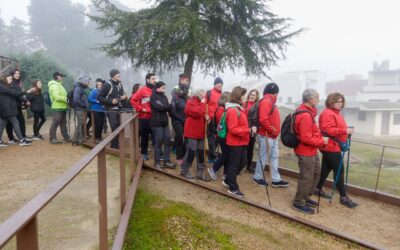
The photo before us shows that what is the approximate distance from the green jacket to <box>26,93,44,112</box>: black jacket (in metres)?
0.58

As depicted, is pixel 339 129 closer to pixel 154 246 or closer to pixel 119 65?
pixel 154 246

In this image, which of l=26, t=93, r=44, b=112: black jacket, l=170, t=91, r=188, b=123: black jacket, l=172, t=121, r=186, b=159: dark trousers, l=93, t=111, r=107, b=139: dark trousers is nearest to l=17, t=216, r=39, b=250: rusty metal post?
l=170, t=91, r=188, b=123: black jacket

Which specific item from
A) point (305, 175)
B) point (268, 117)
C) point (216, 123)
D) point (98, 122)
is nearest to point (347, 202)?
point (305, 175)

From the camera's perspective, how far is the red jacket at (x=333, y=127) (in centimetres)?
487

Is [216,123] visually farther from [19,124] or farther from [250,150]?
[19,124]

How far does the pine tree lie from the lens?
9008 millimetres

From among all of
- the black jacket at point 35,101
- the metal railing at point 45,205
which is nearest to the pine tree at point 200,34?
the black jacket at point 35,101

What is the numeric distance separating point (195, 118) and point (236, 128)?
1.03m

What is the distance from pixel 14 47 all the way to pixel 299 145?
2253 inches

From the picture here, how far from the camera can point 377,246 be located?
400cm

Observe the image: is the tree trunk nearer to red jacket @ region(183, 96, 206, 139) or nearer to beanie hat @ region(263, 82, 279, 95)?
red jacket @ region(183, 96, 206, 139)

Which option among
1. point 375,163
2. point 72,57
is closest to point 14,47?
point 72,57

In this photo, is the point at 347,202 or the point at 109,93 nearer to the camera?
the point at 347,202

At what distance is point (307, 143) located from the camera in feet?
15.1
